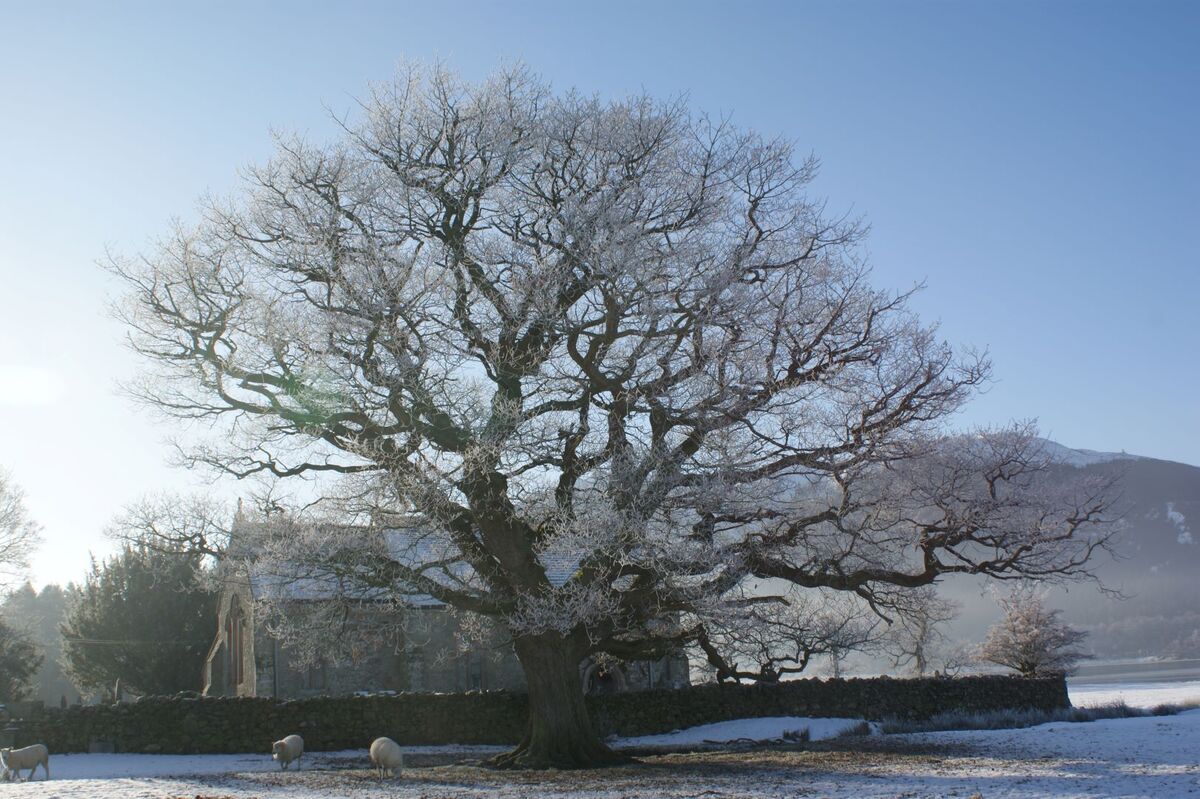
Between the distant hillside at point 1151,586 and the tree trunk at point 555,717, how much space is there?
123836 millimetres

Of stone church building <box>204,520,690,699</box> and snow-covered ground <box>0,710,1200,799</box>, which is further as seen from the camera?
stone church building <box>204,520,690,699</box>

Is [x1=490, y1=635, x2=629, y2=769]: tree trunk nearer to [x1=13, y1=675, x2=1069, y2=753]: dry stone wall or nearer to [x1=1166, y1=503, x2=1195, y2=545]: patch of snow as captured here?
[x1=13, y1=675, x2=1069, y2=753]: dry stone wall

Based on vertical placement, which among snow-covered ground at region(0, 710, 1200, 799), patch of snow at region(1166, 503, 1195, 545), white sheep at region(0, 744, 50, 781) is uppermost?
patch of snow at region(1166, 503, 1195, 545)

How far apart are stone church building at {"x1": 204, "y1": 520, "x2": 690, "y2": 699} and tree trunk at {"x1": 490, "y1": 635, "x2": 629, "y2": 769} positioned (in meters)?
10.4

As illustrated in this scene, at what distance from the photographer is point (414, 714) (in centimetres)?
2669

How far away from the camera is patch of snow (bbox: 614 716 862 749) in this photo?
25.6m

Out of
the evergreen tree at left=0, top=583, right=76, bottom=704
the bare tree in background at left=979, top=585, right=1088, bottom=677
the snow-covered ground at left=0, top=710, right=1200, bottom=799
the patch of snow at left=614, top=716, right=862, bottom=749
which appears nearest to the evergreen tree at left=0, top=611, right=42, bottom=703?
the evergreen tree at left=0, top=583, right=76, bottom=704

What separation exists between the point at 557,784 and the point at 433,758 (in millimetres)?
8731

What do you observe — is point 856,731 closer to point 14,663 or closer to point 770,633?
point 770,633

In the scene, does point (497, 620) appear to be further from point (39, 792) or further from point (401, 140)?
point (401, 140)

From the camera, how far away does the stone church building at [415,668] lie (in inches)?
1214

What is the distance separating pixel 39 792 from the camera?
48.3 feet

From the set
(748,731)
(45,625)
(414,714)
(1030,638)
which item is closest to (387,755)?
(414,714)

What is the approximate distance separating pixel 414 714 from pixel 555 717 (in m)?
9.81
